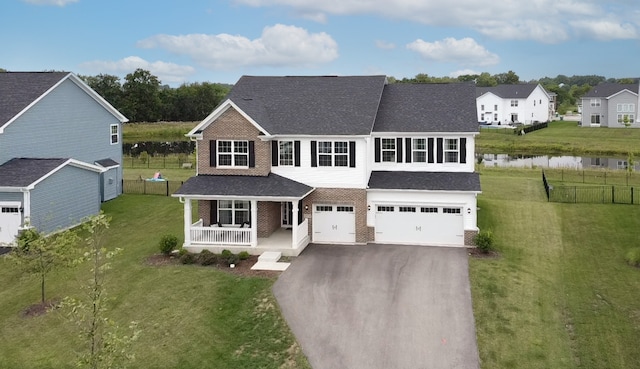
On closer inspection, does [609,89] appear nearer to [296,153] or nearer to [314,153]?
[314,153]

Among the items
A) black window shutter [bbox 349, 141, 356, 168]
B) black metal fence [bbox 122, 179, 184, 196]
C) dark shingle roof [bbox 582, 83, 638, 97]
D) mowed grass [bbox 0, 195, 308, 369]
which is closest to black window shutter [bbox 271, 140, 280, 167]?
black window shutter [bbox 349, 141, 356, 168]

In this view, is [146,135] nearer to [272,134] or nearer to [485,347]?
[272,134]

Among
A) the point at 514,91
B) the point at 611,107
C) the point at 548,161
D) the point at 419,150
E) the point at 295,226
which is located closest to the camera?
the point at 295,226

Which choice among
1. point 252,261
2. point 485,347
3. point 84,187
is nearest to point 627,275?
point 485,347

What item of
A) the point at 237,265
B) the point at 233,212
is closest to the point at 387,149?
the point at 233,212

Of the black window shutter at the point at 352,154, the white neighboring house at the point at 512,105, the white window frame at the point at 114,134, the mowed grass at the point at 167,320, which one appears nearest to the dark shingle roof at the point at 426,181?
the black window shutter at the point at 352,154

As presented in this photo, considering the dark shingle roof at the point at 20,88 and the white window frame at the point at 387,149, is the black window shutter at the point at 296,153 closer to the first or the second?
the white window frame at the point at 387,149

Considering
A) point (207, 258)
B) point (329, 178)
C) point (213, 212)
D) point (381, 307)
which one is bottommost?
point (381, 307)
